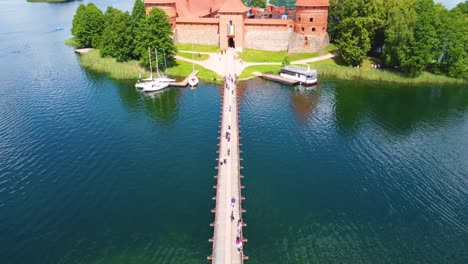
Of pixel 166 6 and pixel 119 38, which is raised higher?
pixel 166 6

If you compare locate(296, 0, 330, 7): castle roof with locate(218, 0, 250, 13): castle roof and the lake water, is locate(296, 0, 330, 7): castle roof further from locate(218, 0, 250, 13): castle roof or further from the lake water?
the lake water

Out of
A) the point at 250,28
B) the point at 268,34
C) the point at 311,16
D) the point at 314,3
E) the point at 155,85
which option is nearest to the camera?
the point at 155,85

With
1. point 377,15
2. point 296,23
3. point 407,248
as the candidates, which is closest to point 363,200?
point 407,248

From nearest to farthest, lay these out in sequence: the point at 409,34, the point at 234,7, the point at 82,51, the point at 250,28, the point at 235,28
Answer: the point at 409,34 → the point at 234,7 → the point at 235,28 → the point at 250,28 → the point at 82,51

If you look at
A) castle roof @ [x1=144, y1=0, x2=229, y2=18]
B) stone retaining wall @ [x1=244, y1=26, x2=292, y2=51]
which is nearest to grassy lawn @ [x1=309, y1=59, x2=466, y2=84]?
stone retaining wall @ [x1=244, y1=26, x2=292, y2=51]

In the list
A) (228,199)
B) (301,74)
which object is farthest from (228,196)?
(301,74)

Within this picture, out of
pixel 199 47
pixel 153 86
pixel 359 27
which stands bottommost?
pixel 153 86

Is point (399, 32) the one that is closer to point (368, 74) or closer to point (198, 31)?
point (368, 74)

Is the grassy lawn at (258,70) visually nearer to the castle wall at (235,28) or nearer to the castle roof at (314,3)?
the castle wall at (235,28)
